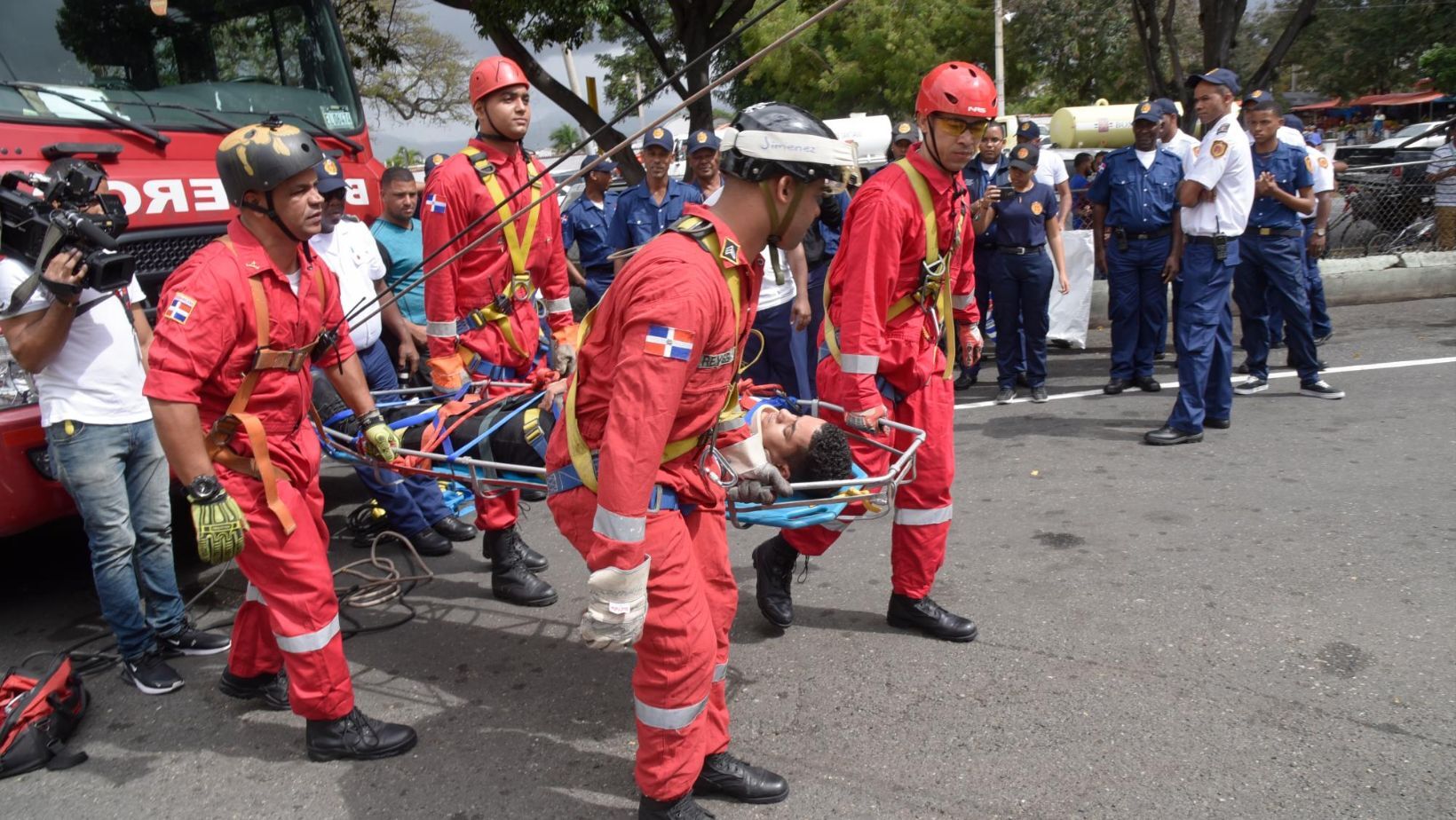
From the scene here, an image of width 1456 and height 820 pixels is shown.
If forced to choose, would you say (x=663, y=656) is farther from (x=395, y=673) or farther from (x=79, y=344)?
(x=79, y=344)

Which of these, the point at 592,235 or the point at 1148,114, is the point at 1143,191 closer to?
the point at 1148,114

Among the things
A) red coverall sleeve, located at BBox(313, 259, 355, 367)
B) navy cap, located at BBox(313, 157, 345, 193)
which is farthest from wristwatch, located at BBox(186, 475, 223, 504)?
navy cap, located at BBox(313, 157, 345, 193)

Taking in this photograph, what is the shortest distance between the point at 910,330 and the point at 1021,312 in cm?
441

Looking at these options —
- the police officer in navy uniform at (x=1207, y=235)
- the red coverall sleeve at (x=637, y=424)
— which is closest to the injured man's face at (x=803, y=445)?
the red coverall sleeve at (x=637, y=424)

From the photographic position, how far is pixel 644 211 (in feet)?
25.1

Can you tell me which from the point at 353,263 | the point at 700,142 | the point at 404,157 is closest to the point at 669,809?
the point at 353,263

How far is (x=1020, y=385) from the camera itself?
8.52 meters

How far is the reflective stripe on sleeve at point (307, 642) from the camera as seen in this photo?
3367mm

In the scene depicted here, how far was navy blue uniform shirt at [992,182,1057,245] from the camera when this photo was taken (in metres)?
7.89

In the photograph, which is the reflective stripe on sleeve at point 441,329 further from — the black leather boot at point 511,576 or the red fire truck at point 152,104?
the red fire truck at point 152,104

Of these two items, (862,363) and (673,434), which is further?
(862,363)

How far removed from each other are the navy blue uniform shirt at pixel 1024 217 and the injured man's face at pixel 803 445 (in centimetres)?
456

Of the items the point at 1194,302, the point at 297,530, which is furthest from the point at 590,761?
the point at 1194,302

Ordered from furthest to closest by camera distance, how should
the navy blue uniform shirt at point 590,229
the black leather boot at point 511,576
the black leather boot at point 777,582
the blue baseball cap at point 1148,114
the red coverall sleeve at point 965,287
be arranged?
1. the navy blue uniform shirt at point 590,229
2. the blue baseball cap at point 1148,114
3. the black leather boot at point 511,576
4. the red coverall sleeve at point 965,287
5. the black leather boot at point 777,582
